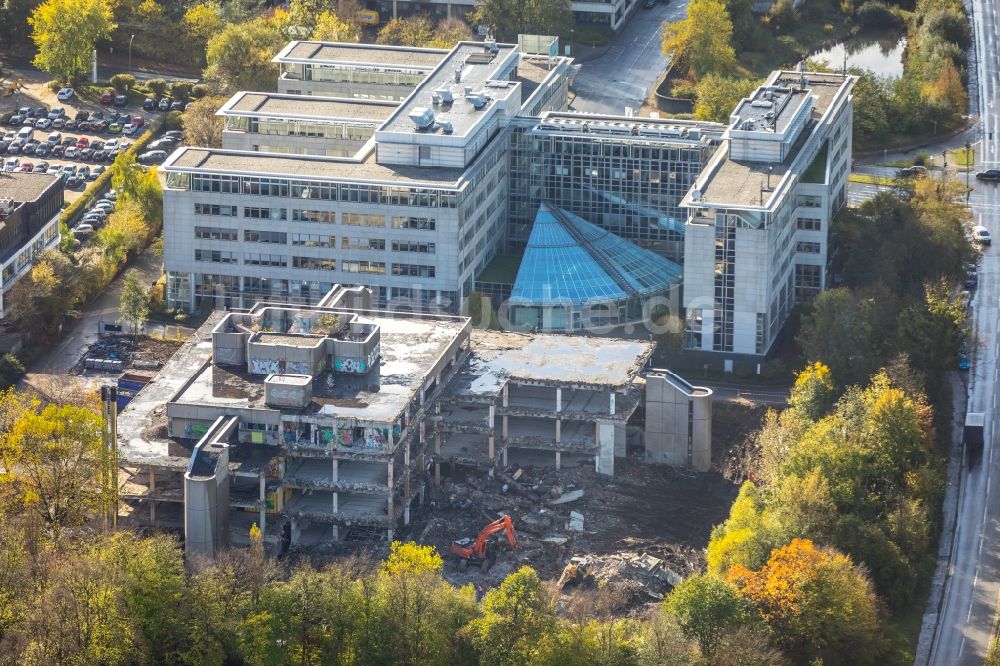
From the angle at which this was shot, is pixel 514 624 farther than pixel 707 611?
No

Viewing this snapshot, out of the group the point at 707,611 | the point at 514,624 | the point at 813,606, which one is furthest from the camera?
the point at 813,606

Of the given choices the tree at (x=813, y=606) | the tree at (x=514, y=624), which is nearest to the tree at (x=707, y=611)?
the tree at (x=813, y=606)

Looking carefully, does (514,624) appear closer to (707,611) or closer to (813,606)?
(707,611)

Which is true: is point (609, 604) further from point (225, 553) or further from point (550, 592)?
point (225, 553)

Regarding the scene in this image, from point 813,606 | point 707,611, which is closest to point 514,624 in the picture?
point 707,611

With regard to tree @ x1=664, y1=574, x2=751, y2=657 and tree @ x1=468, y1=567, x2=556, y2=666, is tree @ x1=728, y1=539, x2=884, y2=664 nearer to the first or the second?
tree @ x1=664, y1=574, x2=751, y2=657

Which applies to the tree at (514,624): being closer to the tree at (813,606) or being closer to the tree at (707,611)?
the tree at (707,611)
